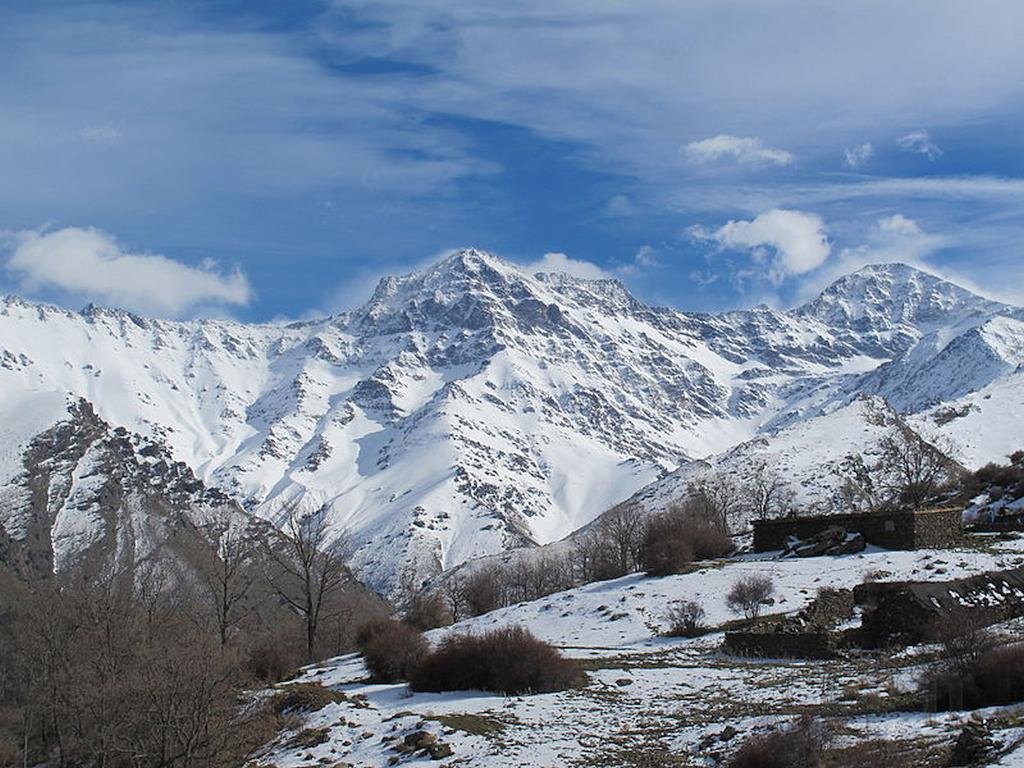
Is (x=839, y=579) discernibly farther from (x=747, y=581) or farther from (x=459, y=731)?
(x=459, y=731)

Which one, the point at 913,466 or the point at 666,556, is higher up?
the point at 913,466

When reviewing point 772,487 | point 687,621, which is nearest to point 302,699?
point 687,621

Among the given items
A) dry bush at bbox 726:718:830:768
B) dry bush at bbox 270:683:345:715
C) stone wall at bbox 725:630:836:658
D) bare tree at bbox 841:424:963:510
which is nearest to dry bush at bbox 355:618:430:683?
dry bush at bbox 270:683:345:715

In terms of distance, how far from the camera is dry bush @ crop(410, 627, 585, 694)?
31.0 meters

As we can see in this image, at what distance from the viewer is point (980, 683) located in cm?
2236

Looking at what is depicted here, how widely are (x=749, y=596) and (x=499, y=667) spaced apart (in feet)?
50.7

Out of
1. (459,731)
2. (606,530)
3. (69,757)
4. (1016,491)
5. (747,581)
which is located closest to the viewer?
(459,731)

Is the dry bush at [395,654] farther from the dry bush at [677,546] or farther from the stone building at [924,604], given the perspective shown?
the dry bush at [677,546]

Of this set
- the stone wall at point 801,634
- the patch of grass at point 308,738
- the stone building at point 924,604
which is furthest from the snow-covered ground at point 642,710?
the stone building at point 924,604

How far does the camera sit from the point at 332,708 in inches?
1193

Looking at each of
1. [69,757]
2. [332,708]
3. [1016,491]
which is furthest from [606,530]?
[332,708]

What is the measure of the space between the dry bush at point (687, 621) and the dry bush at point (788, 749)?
2125 centimetres

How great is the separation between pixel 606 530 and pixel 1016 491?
63.9m

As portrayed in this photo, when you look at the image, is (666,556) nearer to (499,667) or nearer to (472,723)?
(499,667)
